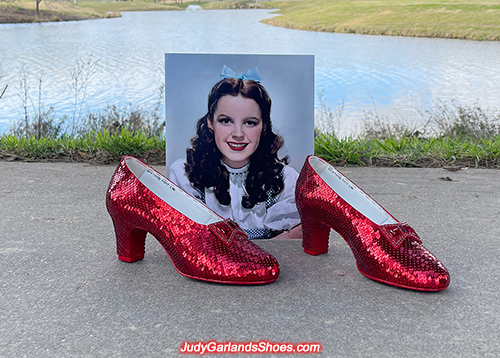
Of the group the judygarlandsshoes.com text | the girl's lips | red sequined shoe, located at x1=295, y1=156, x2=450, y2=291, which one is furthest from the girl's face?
the judygarlandsshoes.com text

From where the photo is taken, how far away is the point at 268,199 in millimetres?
1843

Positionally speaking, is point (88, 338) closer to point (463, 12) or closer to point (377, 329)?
point (377, 329)

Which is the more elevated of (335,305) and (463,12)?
(463,12)

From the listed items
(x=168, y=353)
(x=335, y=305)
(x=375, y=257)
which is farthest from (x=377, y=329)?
(x=168, y=353)

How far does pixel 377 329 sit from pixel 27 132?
10.3ft

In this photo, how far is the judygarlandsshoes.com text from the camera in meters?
1.15

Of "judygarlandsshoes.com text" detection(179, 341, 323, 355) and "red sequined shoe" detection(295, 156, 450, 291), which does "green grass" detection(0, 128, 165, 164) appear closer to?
"red sequined shoe" detection(295, 156, 450, 291)

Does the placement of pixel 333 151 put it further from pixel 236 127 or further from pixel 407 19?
pixel 407 19

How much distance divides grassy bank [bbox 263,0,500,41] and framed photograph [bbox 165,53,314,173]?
939cm

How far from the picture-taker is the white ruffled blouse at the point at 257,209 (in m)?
1.84

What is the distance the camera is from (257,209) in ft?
6.04

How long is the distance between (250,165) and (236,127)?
14 cm

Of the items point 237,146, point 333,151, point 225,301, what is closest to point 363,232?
point 225,301

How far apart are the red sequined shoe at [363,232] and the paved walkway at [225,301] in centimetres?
4
